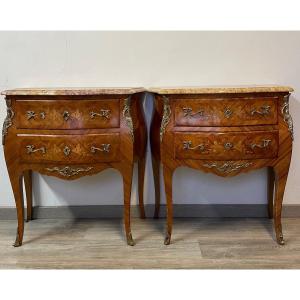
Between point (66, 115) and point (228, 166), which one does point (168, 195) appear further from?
point (66, 115)

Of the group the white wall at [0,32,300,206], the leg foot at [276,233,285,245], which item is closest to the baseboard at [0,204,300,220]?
the leg foot at [276,233,285,245]

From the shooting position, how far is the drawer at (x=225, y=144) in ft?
7.47

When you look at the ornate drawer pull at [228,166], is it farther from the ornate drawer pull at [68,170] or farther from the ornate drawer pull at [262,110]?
the ornate drawer pull at [68,170]

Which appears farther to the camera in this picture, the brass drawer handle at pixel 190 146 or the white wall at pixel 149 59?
the white wall at pixel 149 59

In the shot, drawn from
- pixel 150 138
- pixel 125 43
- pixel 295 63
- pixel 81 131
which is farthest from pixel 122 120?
pixel 295 63

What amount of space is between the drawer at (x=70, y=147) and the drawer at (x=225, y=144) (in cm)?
38

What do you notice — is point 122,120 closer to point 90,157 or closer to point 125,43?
point 90,157

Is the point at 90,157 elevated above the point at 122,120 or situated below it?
below

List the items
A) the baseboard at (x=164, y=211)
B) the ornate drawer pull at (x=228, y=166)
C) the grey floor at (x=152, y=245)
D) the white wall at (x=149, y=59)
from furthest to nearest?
the baseboard at (x=164, y=211) < the white wall at (x=149, y=59) < the ornate drawer pull at (x=228, y=166) < the grey floor at (x=152, y=245)

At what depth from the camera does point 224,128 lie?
2.27 meters

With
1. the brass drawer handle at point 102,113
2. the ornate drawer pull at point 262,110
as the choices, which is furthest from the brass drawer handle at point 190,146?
the brass drawer handle at point 102,113
